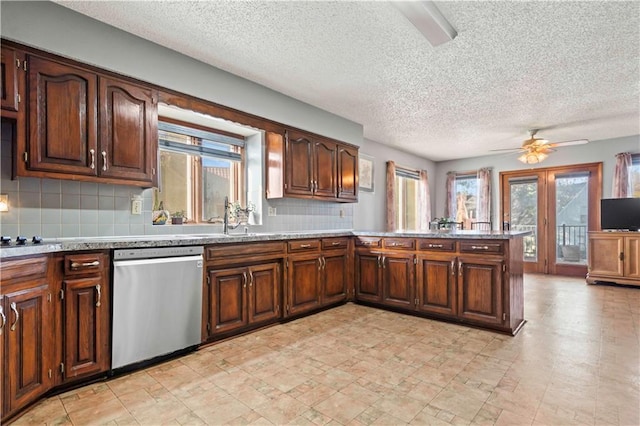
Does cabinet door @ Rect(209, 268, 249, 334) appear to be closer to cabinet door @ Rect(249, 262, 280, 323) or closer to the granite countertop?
cabinet door @ Rect(249, 262, 280, 323)

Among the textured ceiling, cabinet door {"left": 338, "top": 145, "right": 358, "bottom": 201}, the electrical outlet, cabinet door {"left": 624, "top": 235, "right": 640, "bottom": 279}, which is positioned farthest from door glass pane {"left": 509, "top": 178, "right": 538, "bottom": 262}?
the electrical outlet

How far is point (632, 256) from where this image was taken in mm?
5113

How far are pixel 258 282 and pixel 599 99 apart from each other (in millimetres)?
4417

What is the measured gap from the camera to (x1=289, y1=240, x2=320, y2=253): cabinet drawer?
341 cm

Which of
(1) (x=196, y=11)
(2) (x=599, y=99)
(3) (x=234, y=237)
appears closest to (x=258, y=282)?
(3) (x=234, y=237)

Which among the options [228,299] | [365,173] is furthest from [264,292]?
[365,173]

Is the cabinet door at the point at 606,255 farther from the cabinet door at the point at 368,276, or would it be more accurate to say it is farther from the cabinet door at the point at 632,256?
the cabinet door at the point at 368,276

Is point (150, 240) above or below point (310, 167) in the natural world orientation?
below

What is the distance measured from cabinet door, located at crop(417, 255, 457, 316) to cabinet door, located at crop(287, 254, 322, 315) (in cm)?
111

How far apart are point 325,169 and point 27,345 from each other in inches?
130

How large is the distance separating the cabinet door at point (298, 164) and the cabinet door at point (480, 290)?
1.90 metres

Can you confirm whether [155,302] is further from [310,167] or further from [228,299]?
[310,167]

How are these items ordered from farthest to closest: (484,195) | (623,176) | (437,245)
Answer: (484,195), (623,176), (437,245)

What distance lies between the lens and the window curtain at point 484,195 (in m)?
7.11
